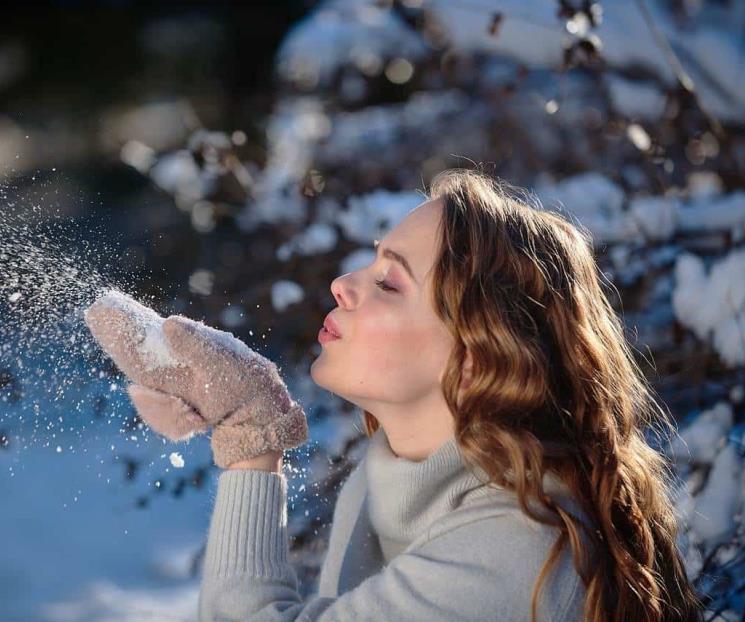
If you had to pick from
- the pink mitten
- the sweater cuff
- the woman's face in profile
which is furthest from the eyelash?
the sweater cuff

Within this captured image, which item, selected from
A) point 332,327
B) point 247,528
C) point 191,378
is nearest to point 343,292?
point 332,327

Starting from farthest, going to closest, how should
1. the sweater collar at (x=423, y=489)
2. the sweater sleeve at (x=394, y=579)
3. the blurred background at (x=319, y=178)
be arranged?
1. the blurred background at (x=319, y=178)
2. the sweater collar at (x=423, y=489)
3. the sweater sleeve at (x=394, y=579)

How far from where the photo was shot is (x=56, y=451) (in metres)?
1.62

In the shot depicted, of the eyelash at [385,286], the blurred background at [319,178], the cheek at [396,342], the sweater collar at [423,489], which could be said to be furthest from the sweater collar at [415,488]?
the blurred background at [319,178]

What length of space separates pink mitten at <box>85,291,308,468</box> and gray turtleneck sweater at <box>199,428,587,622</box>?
2.6 inches

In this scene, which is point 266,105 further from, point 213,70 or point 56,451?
point 56,451

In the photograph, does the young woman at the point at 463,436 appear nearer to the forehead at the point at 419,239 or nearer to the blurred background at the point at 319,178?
the forehead at the point at 419,239

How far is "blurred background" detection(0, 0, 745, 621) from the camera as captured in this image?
191 cm

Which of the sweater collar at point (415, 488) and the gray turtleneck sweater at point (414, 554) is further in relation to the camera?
the sweater collar at point (415, 488)

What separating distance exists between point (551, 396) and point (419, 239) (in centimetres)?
30

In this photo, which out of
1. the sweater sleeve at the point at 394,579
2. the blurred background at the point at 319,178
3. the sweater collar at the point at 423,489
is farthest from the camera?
the blurred background at the point at 319,178

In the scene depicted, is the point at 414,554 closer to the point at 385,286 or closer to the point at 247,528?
the point at 247,528

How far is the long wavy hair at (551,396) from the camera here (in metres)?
1.27

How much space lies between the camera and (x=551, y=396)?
1.36 meters
